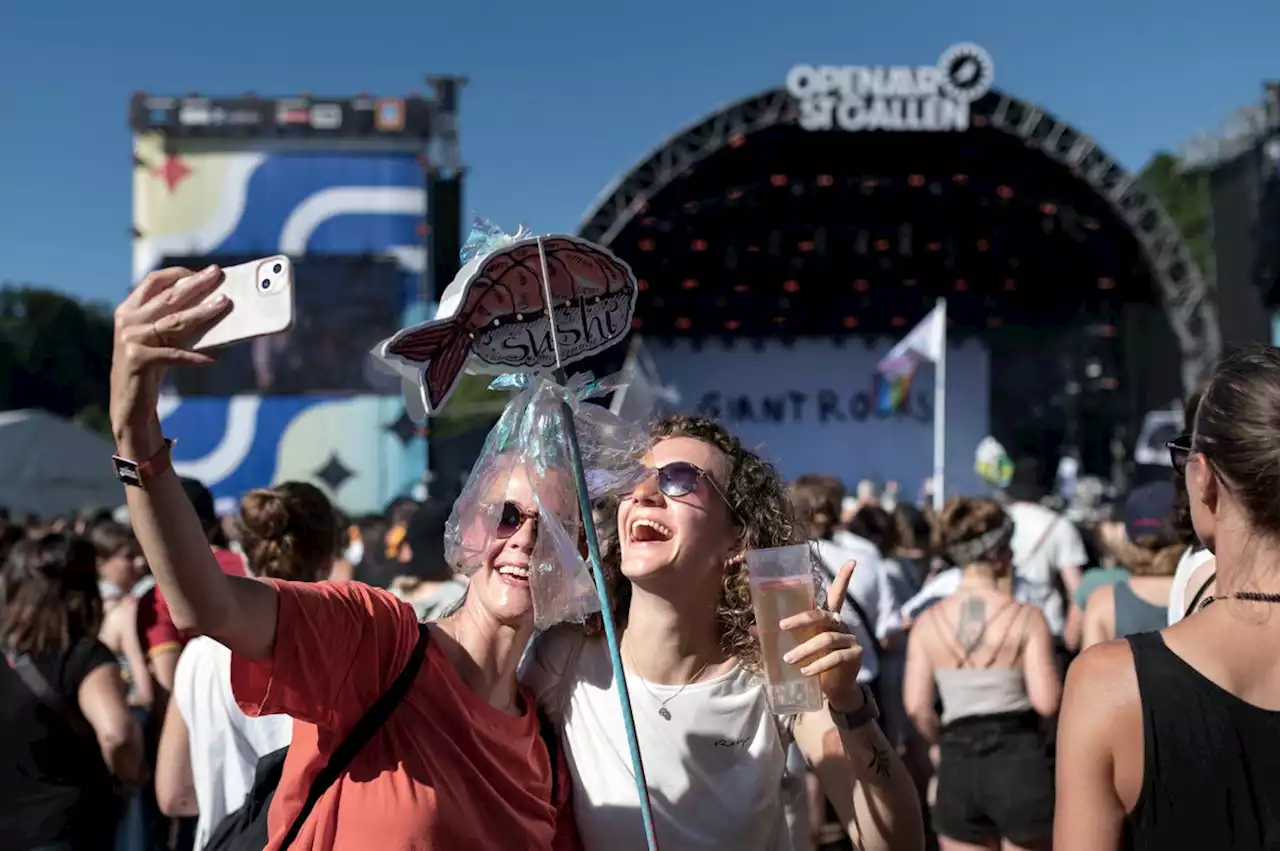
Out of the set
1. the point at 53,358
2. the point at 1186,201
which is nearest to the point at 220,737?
the point at 53,358

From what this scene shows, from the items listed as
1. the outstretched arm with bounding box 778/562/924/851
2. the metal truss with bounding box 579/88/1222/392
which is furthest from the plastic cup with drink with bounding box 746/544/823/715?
the metal truss with bounding box 579/88/1222/392

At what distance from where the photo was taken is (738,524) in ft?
7.54

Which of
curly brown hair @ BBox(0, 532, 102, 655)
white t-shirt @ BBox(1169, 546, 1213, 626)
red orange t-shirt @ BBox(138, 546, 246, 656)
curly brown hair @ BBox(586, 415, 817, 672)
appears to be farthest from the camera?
red orange t-shirt @ BBox(138, 546, 246, 656)

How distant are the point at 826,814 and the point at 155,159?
13805mm

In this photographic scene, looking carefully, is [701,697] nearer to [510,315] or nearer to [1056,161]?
[510,315]

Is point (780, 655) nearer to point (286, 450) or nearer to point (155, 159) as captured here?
point (286, 450)

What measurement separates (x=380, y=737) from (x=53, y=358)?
4141 centimetres

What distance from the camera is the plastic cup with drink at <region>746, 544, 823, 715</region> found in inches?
77.0

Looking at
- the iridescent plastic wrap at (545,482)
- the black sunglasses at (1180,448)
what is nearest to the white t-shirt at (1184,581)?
the black sunglasses at (1180,448)

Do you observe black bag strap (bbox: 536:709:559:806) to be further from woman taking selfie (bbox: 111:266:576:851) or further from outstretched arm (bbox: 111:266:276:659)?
outstretched arm (bbox: 111:266:276:659)

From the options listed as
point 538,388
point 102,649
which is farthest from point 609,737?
point 102,649

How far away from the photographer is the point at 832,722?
2.15 m

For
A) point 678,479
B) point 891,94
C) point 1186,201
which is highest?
point 1186,201

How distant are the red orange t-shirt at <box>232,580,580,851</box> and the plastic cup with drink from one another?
457 millimetres
